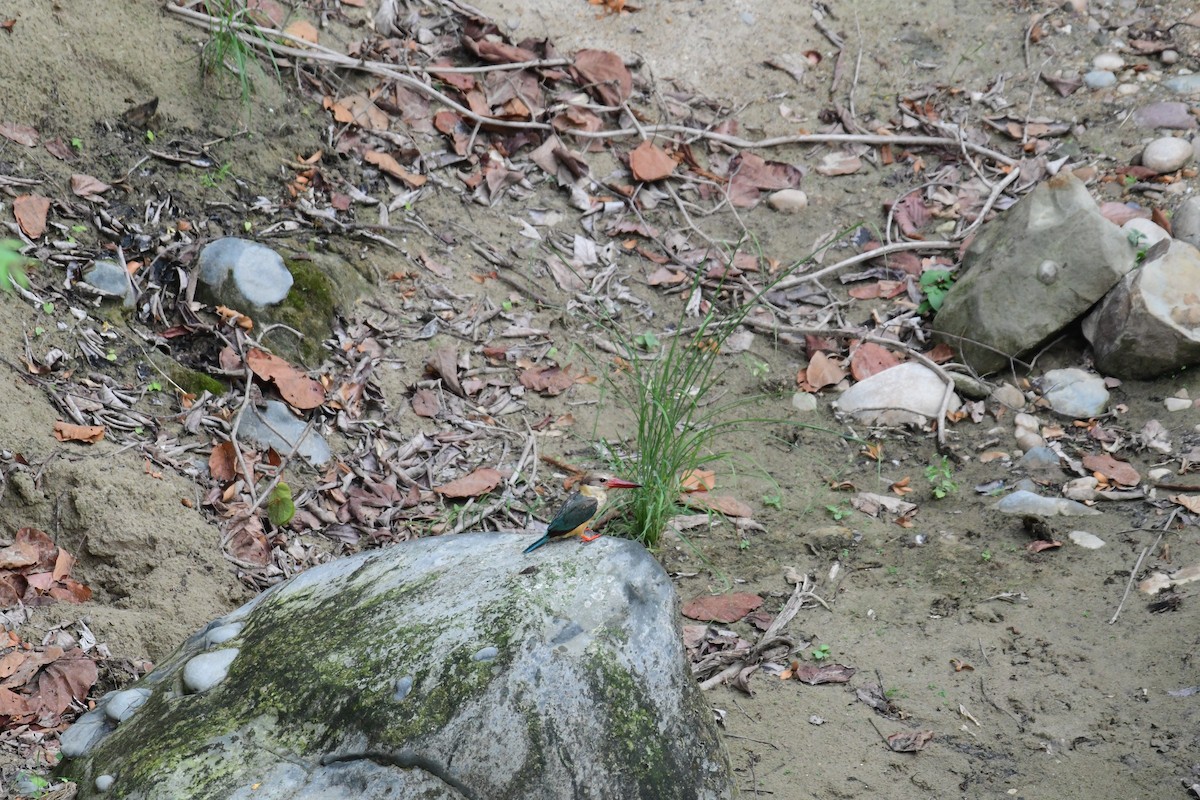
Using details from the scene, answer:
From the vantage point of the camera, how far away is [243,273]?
3.67m

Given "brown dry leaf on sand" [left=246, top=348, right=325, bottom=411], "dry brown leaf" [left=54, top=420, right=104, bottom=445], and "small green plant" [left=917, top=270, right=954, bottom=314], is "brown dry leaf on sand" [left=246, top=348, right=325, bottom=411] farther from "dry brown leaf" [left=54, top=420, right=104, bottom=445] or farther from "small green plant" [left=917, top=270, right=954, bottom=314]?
"small green plant" [left=917, top=270, right=954, bottom=314]

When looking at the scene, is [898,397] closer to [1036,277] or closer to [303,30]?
[1036,277]

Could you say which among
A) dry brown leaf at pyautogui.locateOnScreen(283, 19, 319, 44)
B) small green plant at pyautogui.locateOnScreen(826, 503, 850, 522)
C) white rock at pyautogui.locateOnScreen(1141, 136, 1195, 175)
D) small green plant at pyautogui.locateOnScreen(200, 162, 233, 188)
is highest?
dry brown leaf at pyautogui.locateOnScreen(283, 19, 319, 44)

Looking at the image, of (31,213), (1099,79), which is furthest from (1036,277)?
(31,213)

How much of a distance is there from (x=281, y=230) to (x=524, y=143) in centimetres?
147

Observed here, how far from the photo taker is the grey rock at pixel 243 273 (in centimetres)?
363

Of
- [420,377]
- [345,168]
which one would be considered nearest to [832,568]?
[420,377]

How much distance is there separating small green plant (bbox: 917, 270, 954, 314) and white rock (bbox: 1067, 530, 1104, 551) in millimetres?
1453

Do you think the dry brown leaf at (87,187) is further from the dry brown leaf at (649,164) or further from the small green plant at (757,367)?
the small green plant at (757,367)

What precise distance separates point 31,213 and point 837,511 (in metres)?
3.03

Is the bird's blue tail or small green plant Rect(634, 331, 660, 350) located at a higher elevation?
the bird's blue tail

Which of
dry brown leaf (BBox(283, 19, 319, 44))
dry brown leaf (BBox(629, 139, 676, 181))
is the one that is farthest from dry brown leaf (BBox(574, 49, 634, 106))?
dry brown leaf (BBox(283, 19, 319, 44))

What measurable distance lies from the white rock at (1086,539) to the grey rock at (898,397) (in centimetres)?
83

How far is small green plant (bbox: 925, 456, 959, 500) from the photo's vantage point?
12.1ft
